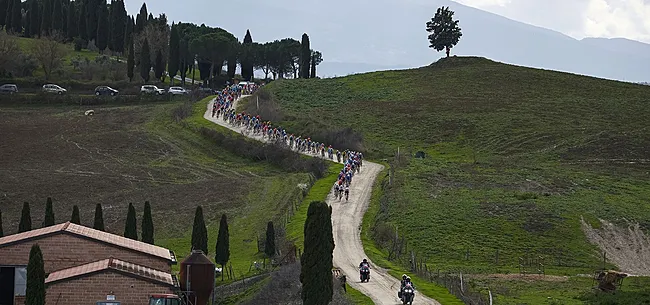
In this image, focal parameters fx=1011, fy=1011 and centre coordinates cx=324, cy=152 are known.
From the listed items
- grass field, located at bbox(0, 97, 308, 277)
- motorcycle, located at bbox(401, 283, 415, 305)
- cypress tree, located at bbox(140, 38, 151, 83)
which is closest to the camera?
motorcycle, located at bbox(401, 283, 415, 305)

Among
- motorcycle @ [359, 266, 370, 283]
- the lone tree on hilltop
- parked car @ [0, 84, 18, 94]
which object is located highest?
the lone tree on hilltop

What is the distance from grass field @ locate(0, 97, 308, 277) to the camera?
5372cm

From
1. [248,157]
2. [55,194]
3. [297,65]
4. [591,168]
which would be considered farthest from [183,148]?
[297,65]

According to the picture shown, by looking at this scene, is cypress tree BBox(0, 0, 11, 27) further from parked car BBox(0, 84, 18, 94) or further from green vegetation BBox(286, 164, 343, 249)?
green vegetation BBox(286, 164, 343, 249)

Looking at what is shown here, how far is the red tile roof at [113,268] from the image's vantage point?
3253 cm

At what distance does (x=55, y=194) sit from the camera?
194 ft

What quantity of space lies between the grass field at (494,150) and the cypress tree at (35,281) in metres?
15.6

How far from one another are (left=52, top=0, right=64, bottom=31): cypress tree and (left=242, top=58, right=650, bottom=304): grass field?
3610cm

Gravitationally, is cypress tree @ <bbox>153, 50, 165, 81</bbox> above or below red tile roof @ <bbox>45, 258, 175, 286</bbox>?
above

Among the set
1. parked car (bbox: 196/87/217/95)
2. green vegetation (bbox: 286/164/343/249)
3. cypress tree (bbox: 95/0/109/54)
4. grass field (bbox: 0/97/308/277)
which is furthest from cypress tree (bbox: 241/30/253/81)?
green vegetation (bbox: 286/164/343/249)

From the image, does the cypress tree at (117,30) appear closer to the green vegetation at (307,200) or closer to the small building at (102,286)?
the green vegetation at (307,200)

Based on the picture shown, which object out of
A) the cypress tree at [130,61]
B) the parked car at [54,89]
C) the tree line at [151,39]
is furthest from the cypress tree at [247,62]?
the parked car at [54,89]

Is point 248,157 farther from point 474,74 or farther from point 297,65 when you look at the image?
point 297,65

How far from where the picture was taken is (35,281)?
29.6m
